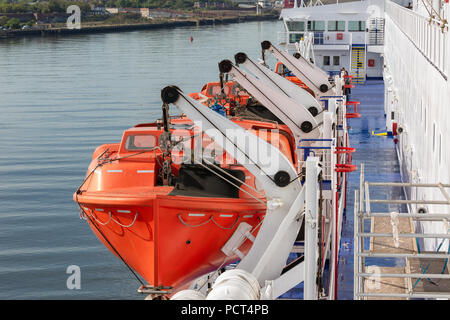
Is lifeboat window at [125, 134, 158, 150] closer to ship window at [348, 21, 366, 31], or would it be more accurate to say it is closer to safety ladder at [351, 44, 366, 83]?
safety ladder at [351, 44, 366, 83]

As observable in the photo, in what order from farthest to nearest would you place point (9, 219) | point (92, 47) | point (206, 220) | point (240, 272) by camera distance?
point (92, 47) → point (9, 219) → point (206, 220) → point (240, 272)

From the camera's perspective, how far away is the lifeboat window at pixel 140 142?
1202 centimetres

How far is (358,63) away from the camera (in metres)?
47.4

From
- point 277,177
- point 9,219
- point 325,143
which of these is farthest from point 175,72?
point 277,177

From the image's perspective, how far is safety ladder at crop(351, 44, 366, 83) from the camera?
4719cm

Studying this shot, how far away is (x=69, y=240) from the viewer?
22.3 m

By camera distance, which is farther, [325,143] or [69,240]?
[69,240]

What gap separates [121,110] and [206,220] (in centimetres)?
3714

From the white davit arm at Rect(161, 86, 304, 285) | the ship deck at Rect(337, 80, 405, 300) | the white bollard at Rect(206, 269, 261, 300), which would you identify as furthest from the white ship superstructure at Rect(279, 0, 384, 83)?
the white bollard at Rect(206, 269, 261, 300)

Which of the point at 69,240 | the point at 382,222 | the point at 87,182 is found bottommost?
the point at 69,240

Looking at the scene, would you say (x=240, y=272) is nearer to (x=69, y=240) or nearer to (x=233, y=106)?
(x=233, y=106)

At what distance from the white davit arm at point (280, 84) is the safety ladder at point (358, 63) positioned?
30161mm

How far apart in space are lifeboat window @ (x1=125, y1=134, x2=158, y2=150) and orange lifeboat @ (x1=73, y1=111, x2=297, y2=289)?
0.63 meters

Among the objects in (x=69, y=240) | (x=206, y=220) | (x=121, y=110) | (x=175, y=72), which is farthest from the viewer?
(x=175, y=72)
